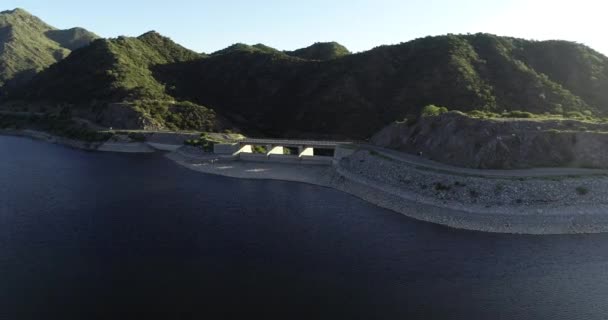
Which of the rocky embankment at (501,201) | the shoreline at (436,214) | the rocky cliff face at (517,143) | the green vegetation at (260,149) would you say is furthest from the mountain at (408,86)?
the rocky embankment at (501,201)

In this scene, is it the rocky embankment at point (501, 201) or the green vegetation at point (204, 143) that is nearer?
the rocky embankment at point (501, 201)

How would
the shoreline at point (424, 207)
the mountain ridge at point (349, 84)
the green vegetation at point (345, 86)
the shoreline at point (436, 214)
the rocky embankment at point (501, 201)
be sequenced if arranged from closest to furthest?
the shoreline at point (436, 214) → the shoreline at point (424, 207) → the rocky embankment at point (501, 201) → the green vegetation at point (345, 86) → the mountain ridge at point (349, 84)

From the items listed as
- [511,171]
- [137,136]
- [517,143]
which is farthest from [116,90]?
[511,171]

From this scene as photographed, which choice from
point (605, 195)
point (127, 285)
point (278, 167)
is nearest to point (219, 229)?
point (127, 285)

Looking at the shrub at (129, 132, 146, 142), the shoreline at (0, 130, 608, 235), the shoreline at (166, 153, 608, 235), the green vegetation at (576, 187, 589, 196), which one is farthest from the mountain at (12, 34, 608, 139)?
the green vegetation at (576, 187, 589, 196)

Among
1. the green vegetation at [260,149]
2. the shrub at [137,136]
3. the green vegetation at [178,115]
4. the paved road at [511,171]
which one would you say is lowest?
the paved road at [511,171]

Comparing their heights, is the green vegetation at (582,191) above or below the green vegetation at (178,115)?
below

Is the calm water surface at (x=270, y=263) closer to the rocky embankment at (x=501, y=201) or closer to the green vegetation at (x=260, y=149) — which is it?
the rocky embankment at (x=501, y=201)
